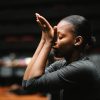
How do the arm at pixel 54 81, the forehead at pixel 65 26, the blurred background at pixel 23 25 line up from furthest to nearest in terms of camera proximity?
1. the blurred background at pixel 23 25
2. the forehead at pixel 65 26
3. the arm at pixel 54 81

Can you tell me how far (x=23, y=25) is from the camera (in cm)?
788

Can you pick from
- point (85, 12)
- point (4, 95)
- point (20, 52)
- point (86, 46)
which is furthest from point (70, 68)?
point (20, 52)

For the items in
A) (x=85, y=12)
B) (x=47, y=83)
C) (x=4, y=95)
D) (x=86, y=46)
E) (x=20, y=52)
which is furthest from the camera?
(x=20, y=52)

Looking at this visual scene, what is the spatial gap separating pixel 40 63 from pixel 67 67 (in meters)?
0.14

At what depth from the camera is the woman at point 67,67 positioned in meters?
1.68

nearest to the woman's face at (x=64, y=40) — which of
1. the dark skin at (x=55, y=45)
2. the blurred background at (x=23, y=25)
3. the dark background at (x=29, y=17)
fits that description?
the dark skin at (x=55, y=45)

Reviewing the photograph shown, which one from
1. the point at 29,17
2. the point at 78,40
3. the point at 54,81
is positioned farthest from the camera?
the point at 29,17

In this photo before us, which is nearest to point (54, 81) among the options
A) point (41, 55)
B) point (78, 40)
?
point (41, 55)

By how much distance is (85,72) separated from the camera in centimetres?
170

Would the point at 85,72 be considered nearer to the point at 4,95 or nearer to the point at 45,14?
the point at 4,95

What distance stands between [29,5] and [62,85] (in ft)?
20.5

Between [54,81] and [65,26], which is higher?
[65,26]

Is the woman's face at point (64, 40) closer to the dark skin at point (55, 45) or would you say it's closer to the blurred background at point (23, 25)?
the dark skin at point (55, 45)

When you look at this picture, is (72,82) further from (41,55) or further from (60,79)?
(41,55)
